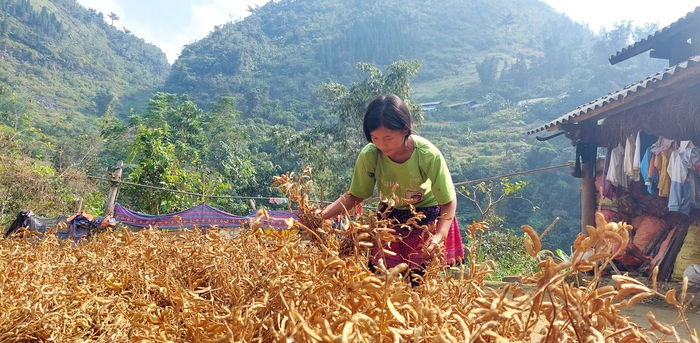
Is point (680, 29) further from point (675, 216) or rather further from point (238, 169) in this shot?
point (238, 169)

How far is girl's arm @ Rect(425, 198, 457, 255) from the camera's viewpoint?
2.90 ft

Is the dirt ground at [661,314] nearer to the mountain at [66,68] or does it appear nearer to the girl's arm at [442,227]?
the girl's arm at [442,227]

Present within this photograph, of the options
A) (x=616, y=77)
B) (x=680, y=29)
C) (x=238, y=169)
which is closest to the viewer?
(x=680, y=29)

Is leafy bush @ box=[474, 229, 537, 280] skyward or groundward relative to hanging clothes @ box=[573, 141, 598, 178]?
groundward

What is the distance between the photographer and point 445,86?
179 ft

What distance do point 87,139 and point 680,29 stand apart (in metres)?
22.4

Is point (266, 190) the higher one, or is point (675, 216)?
point (675, 216)

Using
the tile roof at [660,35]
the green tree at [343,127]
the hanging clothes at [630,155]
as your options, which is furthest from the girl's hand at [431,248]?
the green tree at [343,127]

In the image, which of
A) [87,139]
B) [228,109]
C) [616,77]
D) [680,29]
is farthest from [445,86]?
[680,29]

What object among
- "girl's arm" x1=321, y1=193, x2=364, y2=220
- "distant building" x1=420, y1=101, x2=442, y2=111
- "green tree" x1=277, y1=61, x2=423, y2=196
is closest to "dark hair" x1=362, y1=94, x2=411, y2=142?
"girl's arm" x1=321, y1=193, x2=364, y2=220

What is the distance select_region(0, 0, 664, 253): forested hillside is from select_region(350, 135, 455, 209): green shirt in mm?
558

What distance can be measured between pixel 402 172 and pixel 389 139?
172 millimetres

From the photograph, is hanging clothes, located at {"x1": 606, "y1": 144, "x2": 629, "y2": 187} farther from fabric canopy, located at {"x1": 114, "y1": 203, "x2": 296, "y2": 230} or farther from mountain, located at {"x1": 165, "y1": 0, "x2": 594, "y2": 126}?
mountain, located at {"x1": 165, "y1": 0, "x2": 594, "y2": 126}

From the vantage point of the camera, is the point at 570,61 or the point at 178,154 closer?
the point at 178,154
